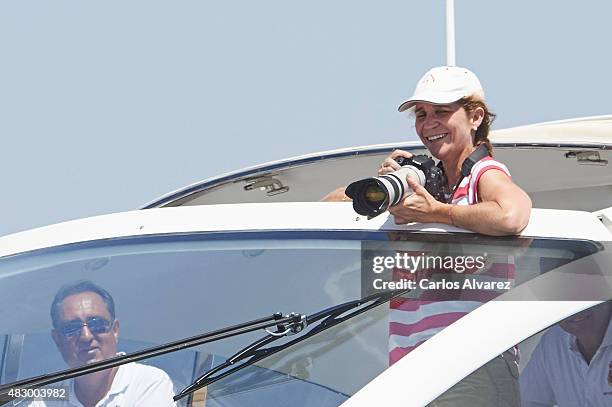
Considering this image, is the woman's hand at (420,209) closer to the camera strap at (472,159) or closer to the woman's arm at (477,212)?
the woman's arm at (477,212)

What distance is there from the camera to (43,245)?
3.53 metres

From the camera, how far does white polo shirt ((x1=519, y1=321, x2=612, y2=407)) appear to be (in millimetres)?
3111

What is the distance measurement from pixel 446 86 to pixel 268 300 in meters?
0.94

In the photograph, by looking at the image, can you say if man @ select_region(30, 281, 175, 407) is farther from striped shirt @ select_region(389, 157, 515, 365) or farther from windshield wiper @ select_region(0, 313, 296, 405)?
striped shirt @ select_region(389, 157, 515, 365)

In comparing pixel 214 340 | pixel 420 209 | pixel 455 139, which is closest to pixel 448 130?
pixel 455 139

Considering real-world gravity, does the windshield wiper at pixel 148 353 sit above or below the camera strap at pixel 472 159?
below

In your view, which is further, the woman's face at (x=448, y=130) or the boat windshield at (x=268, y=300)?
the woman's face at (x=448, y=130)

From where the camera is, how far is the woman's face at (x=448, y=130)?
3611mm

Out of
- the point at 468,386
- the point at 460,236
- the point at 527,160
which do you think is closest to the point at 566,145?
the point at 527,160

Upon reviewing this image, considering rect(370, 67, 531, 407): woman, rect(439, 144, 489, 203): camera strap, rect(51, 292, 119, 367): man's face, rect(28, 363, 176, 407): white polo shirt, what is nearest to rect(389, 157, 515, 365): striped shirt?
rect(370, 67, 531, 407): woman

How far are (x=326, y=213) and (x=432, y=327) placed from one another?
452 millimetres

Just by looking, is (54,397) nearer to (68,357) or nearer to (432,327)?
(68,357)

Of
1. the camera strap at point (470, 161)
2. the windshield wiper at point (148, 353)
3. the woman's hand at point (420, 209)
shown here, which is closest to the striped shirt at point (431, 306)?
the woman's hand at point (420, 209)

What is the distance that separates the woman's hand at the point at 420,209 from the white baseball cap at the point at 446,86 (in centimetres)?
50
